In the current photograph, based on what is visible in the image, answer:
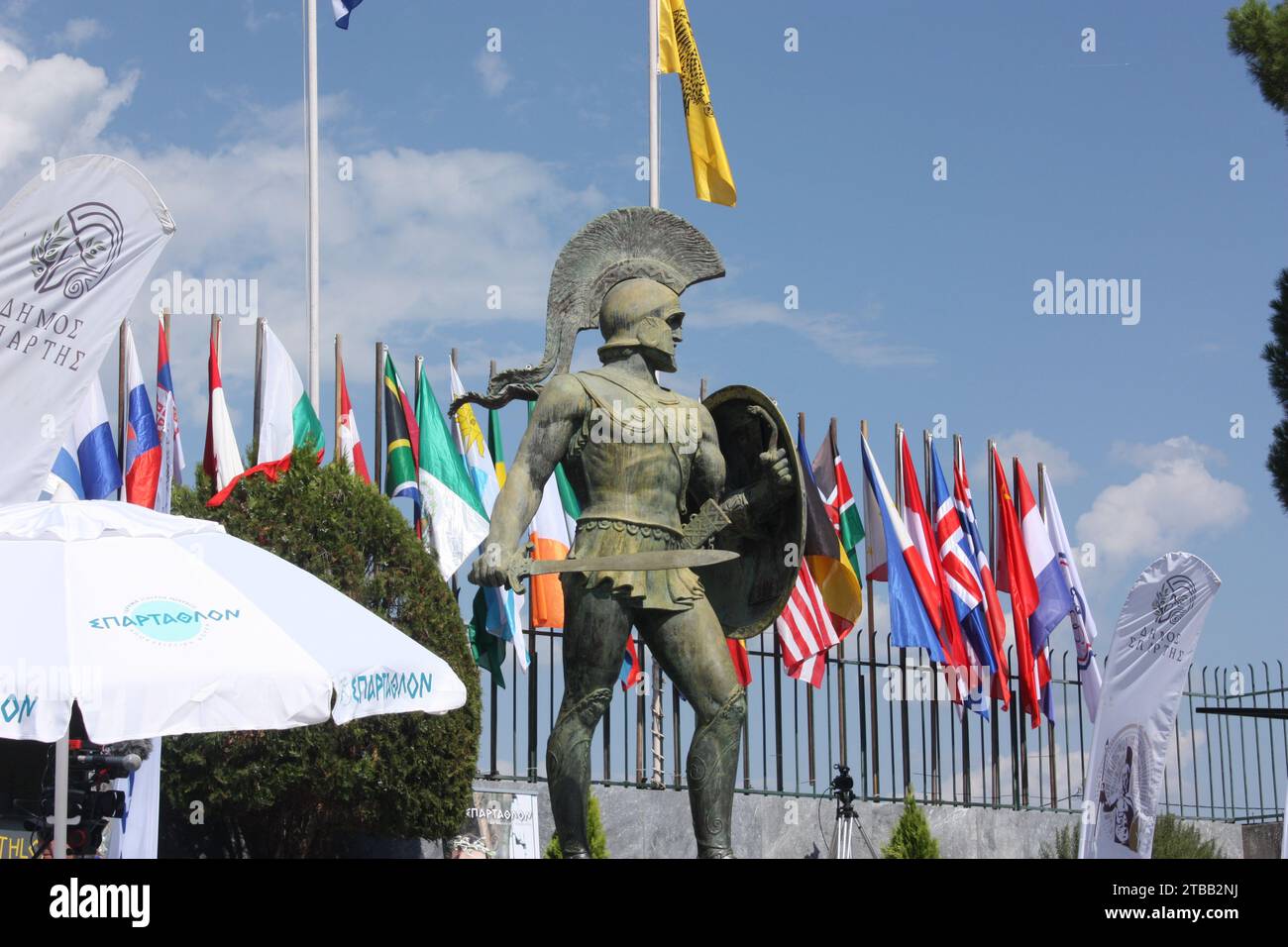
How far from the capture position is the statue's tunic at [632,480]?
227 inches

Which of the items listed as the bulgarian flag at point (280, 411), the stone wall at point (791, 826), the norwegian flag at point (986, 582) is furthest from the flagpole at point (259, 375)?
the norwegian flag at point (986, 582)

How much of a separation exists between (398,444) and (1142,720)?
28.4 ft

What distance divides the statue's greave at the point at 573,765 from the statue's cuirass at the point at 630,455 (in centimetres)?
68

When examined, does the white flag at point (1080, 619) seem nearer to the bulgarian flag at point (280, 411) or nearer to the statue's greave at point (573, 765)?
the bulgarian flag at point (280, 411)

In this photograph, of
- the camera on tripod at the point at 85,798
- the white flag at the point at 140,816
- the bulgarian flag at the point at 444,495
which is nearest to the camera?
the camera on tripod at the point at 85,798

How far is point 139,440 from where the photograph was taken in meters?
14.4

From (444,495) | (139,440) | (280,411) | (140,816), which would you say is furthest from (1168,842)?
(140,816)

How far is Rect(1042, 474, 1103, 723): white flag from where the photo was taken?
62.4 ft

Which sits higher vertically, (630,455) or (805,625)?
(805,625)

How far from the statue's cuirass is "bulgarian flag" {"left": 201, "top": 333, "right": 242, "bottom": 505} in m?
9.04

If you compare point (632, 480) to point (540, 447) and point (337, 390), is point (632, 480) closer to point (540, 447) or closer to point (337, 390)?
point (540, 447)

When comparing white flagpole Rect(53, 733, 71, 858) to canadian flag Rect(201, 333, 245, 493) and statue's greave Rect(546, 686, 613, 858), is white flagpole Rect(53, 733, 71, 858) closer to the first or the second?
statue's greave Rect(546, 686, 613, 858)

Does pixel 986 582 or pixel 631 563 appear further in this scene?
pixel 986 582

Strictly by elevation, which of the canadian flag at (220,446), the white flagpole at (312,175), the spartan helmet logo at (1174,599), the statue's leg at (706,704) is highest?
the white flagpole at (312,175)
